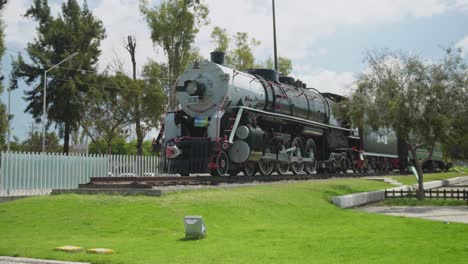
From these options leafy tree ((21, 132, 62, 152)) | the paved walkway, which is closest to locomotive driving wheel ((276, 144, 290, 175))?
the paved walkway

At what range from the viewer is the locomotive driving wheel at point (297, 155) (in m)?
24.5

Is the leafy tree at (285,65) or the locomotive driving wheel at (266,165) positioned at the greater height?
the leafy tree at (285,65)

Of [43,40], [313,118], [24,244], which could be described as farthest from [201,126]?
[43,40]

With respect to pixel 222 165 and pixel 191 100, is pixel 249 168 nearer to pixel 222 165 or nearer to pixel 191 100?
pixel 222 165

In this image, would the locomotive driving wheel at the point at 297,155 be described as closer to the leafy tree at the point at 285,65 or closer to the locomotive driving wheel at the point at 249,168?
the locomotive driving wheel at the point at 249,168

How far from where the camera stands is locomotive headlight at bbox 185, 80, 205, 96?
20734 mm

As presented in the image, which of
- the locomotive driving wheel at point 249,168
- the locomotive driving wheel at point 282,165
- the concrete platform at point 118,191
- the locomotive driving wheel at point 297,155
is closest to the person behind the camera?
the concrete platform at point 118,191

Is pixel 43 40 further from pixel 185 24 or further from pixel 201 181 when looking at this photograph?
Result: pixel 201 181

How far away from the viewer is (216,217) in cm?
1320

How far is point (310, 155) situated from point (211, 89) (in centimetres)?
786

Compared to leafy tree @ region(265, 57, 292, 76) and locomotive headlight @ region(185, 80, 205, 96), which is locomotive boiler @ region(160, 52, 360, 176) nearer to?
locomotive headlight @ region(185, 80, 205, 96)

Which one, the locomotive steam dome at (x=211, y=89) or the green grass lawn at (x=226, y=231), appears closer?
the green grass lawn at (x=226, y=231)

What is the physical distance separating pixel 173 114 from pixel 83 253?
12.2 m

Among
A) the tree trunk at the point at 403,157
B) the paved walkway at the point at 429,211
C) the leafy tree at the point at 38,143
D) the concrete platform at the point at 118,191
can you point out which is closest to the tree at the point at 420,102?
the paved walkway at the point at 429,211
